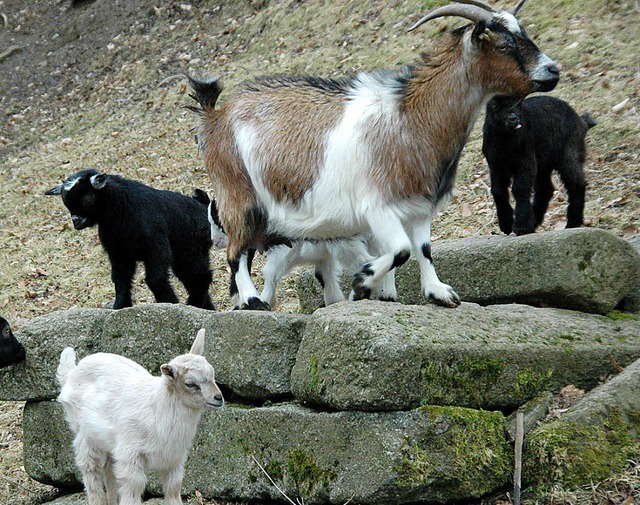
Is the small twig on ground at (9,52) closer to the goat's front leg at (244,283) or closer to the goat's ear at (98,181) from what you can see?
the goat's ear at (98,181)

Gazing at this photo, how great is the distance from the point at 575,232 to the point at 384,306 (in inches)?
57.9

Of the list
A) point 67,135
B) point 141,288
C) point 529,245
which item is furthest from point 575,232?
point 67,135

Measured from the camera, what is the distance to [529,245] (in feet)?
18.8

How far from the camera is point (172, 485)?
15.1ft

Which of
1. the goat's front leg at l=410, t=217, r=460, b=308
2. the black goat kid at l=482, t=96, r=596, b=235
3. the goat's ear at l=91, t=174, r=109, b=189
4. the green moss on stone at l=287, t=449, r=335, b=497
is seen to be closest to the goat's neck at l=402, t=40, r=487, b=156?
the goat's front leg at l=410, t=217, r=460, b=308

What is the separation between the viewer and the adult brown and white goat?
5.28 m

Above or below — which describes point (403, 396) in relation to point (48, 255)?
above

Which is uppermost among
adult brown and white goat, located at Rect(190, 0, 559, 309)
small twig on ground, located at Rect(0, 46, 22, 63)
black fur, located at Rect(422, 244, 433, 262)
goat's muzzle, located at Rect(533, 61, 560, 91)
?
goat's muzzle, located at Rect(533, 61, 560, 91)

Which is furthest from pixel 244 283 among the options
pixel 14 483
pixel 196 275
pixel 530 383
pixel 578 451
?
pixel 578 451

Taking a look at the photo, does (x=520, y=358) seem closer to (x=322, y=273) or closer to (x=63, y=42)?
(x=322, y=273)

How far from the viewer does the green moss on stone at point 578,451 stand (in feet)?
15.1

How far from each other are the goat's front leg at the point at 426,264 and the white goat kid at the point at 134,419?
1.47 meters

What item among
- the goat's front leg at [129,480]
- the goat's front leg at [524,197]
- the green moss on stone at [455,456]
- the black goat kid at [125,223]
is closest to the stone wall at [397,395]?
A: the green moss on stone at [455,456]

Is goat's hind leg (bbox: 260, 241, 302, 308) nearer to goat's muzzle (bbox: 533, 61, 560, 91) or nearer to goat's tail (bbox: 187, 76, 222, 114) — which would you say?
goat's tail (bbox: 187, 76, 222, 114)
